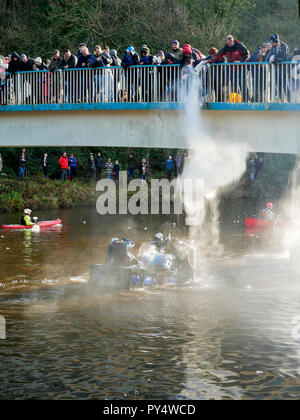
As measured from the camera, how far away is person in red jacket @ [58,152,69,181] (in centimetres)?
4631

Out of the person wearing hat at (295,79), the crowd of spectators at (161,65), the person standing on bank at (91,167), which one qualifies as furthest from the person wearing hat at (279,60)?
the person standing on bank at (91,167)

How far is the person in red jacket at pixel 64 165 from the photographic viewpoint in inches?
1823

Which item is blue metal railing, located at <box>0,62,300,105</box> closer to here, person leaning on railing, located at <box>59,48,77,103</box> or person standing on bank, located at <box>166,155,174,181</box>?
person leaning on railing, located at <box>59,48,77,103</box>

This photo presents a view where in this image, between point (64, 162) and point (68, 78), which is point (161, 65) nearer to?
point (68, 78)

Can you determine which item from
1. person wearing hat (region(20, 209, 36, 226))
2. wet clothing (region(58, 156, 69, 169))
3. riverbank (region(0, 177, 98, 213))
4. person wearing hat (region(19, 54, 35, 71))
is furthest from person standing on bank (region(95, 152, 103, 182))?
person wearing hat (region(19, 54, 35, 71))

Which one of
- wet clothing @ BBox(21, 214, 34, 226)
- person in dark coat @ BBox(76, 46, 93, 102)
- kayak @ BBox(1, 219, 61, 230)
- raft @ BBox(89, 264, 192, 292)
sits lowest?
raft @ BBox(89, 264, 192, 292)

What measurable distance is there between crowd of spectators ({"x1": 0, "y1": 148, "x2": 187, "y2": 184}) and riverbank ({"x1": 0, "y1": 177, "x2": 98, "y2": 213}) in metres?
0.88

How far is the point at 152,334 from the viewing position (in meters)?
17.4

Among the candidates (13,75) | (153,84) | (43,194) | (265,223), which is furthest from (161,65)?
(43,194)

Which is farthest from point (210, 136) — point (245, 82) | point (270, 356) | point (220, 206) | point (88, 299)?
point (220, 206)

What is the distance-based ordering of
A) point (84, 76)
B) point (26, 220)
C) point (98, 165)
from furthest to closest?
1. point (98, 165)
2. point (26, 220)
3. point (84, 76)

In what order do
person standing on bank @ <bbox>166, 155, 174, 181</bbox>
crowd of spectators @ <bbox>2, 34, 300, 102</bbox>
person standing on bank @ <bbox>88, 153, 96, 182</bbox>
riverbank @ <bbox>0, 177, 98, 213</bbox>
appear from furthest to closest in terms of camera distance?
person standing on bank @ <bbox>88, 153, 96, 182</bbox> < person standing on bank @ <bbox>166, 155, 174, 181</bbox> < riverbank @ <bbox>0, 177, 98, 213</bbox> < crowd of spectators @ <bbox>2, 34, 300, 102</bbox>

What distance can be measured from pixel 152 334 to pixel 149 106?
6.94 meters
